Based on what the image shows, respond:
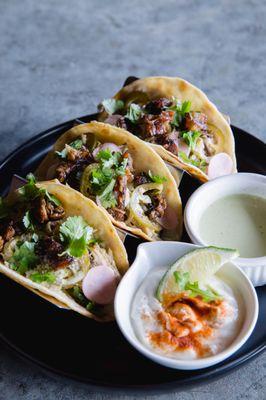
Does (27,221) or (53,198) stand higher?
(53,198)

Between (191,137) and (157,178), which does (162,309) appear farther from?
(191,137)

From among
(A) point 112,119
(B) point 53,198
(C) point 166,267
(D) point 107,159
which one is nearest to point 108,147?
(D) point 107,159

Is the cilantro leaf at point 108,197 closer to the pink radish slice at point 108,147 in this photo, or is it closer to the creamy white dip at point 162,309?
the pink radish slice at point 108,147

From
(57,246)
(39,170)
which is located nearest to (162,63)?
(39,170)

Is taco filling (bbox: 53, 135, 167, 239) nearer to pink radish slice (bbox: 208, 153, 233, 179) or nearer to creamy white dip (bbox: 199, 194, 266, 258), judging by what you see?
creamy white dip (bbox: 199, 194, 266, 258)

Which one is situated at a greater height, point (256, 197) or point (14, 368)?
point (256, 197)

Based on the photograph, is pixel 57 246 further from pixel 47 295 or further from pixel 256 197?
pixel 256 197

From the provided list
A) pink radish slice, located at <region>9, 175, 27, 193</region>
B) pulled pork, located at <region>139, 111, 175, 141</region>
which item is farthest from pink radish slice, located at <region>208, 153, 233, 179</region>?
pink radish slice, located at <region>9, 175, 27, 193</region>
